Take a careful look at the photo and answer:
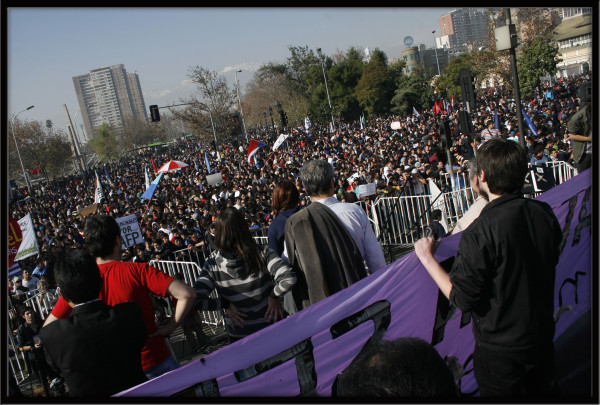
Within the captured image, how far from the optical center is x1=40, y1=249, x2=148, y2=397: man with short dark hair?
2322mm

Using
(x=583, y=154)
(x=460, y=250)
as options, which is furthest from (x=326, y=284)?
(x=583, y=154)

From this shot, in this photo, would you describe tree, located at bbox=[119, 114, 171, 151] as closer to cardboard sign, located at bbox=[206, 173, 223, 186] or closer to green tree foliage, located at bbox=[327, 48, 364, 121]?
green tree foliage, located at bbox=[327, 48, 364, 121]

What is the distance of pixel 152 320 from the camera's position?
9.96 feet

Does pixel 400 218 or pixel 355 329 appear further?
pixel 400 218

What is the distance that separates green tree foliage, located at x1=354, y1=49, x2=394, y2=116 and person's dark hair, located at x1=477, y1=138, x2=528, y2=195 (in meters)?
51.9

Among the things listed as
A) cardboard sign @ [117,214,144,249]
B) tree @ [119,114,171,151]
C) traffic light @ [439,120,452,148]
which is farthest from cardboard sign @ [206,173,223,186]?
tree @ [119,114,171,151]

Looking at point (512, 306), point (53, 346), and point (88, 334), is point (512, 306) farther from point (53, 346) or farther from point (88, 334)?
point (53, 346)

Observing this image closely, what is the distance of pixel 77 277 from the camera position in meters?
2.44

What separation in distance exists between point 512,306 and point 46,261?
499 inches

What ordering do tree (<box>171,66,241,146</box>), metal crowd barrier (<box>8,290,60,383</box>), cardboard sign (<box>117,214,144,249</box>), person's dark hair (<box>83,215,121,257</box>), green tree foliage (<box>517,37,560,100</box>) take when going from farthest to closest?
tree (<box>171,66,241,146</box>)
green tree foliage (<box>517,37,560,100</box>)
cardboard sign (<box>117,214,144,249</box>)
metal crowd barrier (<box>8,290,60,383</box>)
person's dark hair (<box>83,215,121,257</box>)

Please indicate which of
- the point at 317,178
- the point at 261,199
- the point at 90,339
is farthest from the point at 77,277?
the point at 261,199

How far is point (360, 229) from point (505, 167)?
3.43 ft

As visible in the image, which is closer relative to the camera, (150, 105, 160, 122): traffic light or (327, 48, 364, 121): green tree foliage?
(150, 105, 160, 122): traffic light

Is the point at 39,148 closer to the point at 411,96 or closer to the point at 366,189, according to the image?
the point at 411,96
